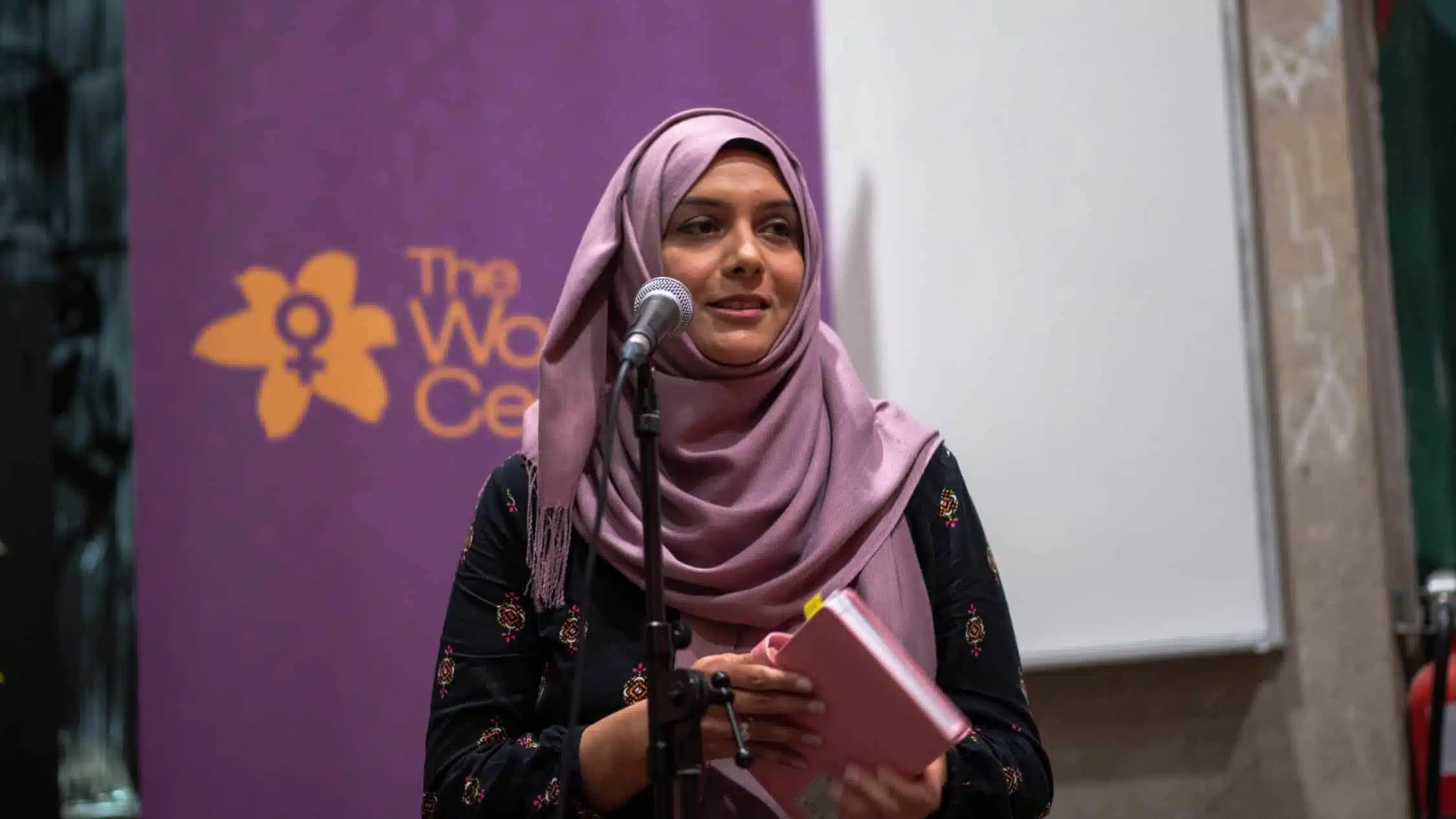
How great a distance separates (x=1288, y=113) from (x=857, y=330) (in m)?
0.84

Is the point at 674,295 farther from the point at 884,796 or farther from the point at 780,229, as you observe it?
the point at 884,796

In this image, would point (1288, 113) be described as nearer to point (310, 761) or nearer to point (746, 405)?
point (746, 405)

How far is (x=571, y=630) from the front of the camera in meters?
1.62

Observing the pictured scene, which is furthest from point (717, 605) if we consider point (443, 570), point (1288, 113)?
point (1288, 113)

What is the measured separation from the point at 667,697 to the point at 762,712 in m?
0.11

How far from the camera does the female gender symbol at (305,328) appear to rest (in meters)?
2.24

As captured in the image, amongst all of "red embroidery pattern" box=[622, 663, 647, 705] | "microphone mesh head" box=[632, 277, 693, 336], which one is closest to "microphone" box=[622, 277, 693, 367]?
"microphone mesh head" box=[632, 277, 693, 336]

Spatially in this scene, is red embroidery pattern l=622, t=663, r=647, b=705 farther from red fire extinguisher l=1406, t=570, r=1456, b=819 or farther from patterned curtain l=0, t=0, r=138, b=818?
red fire extinguisher l=1406, t=570, r=1456, b=819

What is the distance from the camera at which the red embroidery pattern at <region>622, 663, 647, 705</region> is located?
1580mm

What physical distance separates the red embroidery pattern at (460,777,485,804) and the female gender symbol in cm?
92

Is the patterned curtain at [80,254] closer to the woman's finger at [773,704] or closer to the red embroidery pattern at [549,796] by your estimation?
the red embroidery pattern at [549,796]

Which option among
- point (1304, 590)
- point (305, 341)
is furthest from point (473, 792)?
point (1304, 590)

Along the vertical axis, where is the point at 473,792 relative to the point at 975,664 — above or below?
below

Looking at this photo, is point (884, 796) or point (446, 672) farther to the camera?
point (446, 672)
